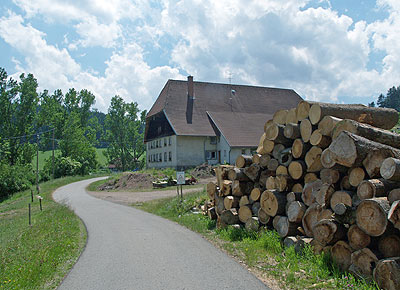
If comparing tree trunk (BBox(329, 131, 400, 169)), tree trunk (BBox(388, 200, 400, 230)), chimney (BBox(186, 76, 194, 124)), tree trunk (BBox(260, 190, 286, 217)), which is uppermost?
chimney (BBox(186, 76, 194, 124))

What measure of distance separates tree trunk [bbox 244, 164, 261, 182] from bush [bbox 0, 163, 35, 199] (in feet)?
133

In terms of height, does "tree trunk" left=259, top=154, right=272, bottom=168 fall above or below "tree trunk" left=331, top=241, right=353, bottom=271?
above

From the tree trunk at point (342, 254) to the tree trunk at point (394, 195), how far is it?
1.10m

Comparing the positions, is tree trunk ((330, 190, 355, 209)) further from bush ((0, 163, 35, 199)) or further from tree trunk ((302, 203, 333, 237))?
bush ((0, 163, 35, 199))

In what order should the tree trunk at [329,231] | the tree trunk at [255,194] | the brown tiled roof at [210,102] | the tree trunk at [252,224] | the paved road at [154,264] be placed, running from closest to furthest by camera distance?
the tree trunk at [329,231] < the paved road at [154,264] < the tree trunk at [252,224] < the tree trunk at [255,194] < the brown tiled roof at [210,102]

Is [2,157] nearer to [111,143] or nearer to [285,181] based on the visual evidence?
[111,143]

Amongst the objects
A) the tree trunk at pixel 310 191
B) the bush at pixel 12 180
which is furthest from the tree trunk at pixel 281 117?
the bush at pixel 12 180

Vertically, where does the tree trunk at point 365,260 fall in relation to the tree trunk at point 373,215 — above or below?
below

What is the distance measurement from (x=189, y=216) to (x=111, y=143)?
6339 centimetres

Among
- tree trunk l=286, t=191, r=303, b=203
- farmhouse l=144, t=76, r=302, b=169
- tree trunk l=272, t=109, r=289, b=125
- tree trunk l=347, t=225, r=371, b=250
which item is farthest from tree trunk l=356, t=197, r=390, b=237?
farmhouse l=144, t=76, r=302, b=169

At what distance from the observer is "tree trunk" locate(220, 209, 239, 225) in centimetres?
1049

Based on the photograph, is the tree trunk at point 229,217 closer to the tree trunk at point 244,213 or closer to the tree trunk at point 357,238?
the tree trunk at point 244,213

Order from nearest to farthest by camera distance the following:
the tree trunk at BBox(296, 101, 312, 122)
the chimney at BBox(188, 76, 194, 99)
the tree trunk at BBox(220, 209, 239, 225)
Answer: the tree trunk at BBox(296, 101, 312, 122), the tree trunk at BBox(220, 209, 239, 225), the chimney at BBox(188, 76, 194, 99)

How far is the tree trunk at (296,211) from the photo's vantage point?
768 cm
